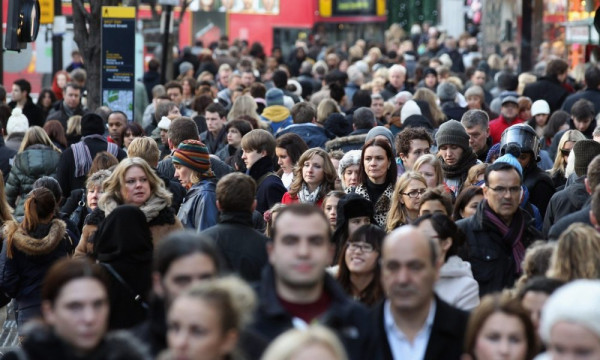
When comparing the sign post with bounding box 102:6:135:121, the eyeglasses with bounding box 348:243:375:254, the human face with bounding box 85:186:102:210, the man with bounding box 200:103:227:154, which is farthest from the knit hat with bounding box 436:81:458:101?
the eyeglasses with bounding box 348:243:375:254

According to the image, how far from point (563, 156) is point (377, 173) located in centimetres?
217

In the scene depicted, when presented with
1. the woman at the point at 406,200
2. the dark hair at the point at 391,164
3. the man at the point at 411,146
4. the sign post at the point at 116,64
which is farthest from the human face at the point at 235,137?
the woman at the point at 406,200

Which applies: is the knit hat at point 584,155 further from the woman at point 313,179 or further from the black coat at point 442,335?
the black coat at point 442,335

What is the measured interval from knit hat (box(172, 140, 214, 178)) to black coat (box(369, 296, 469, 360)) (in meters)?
4.92

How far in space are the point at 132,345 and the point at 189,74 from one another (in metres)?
20.0

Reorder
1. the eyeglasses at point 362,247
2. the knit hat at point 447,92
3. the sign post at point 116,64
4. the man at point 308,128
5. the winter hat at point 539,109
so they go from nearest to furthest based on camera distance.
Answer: the eyeglasses at point 362,247
the man at point 308,128
the winter hat at point 539,109
the sign post at point 116,64
the knit hat at point 447,92

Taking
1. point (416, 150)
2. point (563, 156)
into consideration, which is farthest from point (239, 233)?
point (563, 156)

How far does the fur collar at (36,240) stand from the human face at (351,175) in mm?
2309

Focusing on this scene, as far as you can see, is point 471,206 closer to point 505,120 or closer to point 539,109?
point 505,120

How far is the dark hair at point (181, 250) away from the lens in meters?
5.96

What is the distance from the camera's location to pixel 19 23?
1678cm

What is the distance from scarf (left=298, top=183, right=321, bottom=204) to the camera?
11327 mm

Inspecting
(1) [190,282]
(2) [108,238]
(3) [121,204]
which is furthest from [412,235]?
(3) [121,204]

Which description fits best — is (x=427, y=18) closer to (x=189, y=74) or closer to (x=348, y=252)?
(x=189, y=74)
